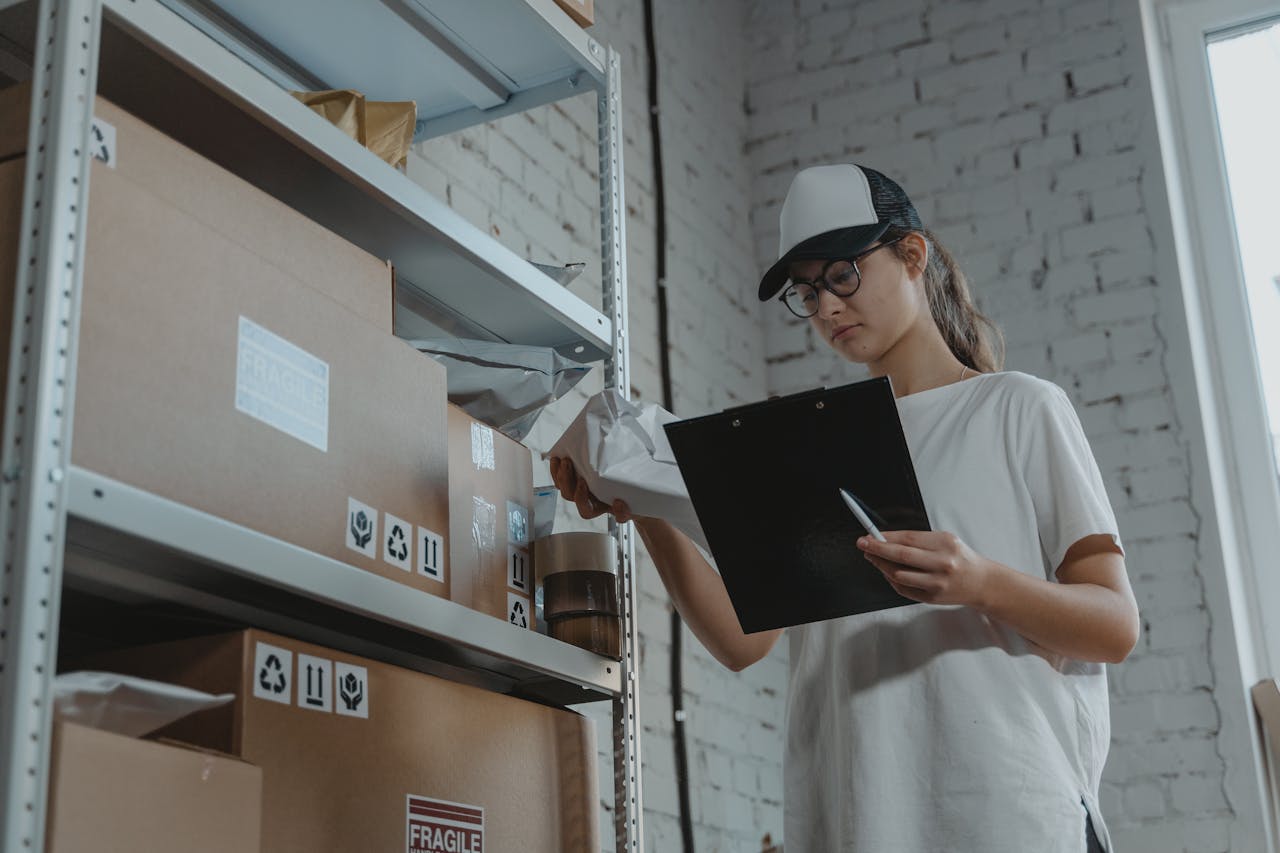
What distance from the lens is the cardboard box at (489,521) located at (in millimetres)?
1467

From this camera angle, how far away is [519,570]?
1582 mm

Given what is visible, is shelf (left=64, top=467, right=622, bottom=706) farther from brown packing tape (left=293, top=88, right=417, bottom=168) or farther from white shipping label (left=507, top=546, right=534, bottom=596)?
Answer: brown packing tape (left=293, top=88, right=417, bottom=168)

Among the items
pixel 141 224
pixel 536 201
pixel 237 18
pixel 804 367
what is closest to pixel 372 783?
pixel 141 224

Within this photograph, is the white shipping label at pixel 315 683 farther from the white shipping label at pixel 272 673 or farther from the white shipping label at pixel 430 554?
the white shipping label at pixel 430 554

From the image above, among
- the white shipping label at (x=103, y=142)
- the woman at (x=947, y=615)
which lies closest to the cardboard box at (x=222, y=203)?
the white shipping label at (x=103, y=142)

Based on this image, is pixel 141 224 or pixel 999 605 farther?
pixel 999 605

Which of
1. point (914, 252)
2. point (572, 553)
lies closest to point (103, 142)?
point (572, 553)

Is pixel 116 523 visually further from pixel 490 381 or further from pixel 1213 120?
pixel 1213 120

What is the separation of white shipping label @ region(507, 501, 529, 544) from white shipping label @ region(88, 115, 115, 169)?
623mm

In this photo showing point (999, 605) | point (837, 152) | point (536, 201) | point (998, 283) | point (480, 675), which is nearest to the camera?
point (999, 605)

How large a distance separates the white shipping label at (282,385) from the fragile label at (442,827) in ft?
1.11

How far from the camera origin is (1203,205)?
315cm

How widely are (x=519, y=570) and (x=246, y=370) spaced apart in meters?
0.49

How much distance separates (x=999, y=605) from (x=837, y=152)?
2.33 metres
